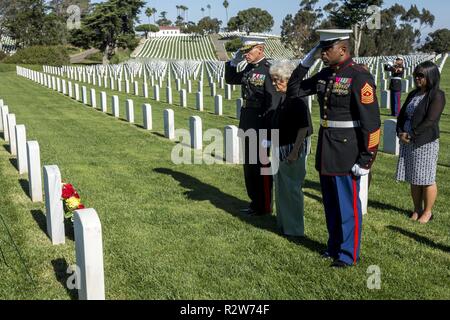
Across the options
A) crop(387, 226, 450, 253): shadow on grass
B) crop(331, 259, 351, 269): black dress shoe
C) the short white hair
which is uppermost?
the short white hair

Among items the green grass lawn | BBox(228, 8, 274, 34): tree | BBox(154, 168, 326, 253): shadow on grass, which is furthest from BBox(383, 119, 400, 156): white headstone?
BBox(228, 8, 274, 34): tree

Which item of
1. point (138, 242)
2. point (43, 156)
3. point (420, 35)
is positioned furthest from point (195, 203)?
point (420, 35)

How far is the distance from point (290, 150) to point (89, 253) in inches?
95.1

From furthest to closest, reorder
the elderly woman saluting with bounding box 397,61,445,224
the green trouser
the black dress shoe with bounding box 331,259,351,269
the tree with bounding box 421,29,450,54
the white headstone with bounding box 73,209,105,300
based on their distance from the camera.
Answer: the tree with bounding box 421,29,450,54
the elderly woman saluting with bounding box 397,61,445,224
the green trouser
the black dress shoe with bounding box 331,259,351,269
the white headstone with bounding box 73,209,105,300

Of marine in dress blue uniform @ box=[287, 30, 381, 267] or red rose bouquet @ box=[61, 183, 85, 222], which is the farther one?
red rose bouquet @ box=[61, 183, 85, 222]

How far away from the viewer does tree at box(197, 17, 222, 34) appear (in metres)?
161

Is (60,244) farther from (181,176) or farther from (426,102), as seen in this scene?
(426,102)

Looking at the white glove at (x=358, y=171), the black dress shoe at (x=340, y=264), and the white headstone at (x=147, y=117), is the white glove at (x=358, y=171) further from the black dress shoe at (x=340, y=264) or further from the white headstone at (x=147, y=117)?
the white headstone at (x=147, y=117)

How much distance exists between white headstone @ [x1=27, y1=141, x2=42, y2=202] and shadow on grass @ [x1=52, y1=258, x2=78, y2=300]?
2.40m

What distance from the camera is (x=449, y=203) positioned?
289 inches

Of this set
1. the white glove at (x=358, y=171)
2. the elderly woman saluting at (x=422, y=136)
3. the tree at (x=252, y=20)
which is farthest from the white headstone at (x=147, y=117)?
the tree at (x=252, y=20)

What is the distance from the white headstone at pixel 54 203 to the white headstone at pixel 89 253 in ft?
5.48

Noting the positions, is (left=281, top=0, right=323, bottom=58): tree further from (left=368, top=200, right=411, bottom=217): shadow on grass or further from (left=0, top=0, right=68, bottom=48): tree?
(left=368, top=200, right=411, bottom=217): shadow on grass

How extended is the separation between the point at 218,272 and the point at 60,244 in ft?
6.55
